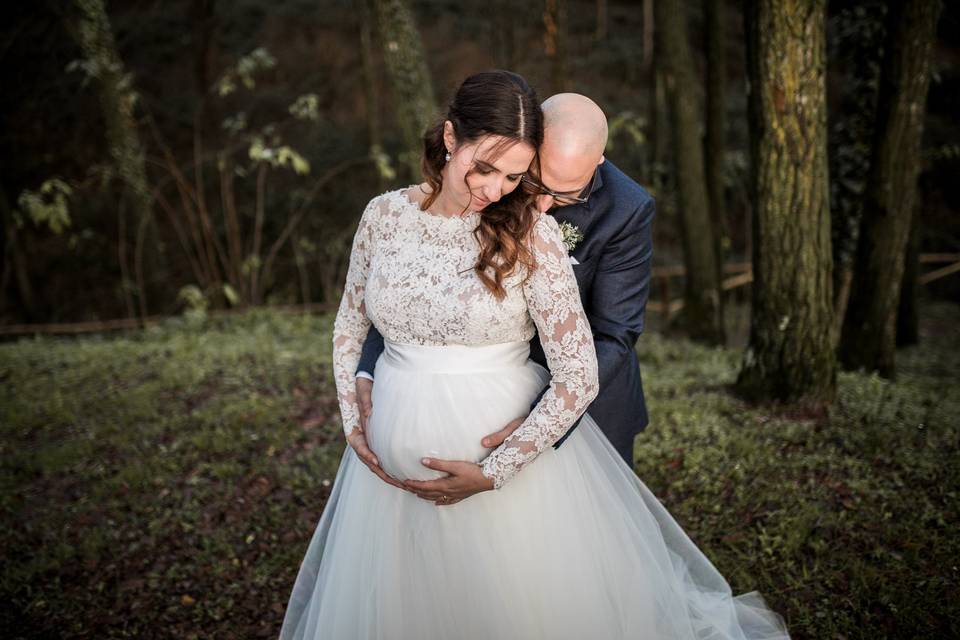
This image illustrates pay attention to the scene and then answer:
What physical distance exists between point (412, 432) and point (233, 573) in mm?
1870

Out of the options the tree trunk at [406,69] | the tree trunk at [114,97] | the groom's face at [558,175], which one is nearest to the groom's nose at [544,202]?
the groom's face at [558,175]

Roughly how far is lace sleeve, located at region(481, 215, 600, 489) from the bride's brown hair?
6 cm

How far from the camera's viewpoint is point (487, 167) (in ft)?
6.55

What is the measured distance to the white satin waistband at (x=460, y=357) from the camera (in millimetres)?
2133

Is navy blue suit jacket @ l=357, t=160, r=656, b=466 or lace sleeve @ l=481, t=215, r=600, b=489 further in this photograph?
navy blue suit jacket @ l=357, t=160, r=656, b=466

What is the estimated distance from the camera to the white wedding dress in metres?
2.04

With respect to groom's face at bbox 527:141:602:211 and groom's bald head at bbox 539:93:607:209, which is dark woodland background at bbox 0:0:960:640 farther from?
groom's face at bbox 527:141:602:211

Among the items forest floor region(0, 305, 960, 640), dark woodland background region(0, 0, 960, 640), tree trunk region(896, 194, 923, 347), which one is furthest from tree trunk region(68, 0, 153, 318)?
tree trunk region(896, 194, 923, 347)

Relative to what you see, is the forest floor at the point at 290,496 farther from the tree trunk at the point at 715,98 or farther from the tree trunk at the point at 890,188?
the tree trunk at the point at 715,98

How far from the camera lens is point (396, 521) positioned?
7.33ft

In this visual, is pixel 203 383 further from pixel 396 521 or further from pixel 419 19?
pixel 419 19

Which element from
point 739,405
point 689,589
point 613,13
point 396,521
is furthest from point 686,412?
point 613,13

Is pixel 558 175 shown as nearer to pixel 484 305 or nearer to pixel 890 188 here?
pixel 484 305

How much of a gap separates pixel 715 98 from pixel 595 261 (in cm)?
551
